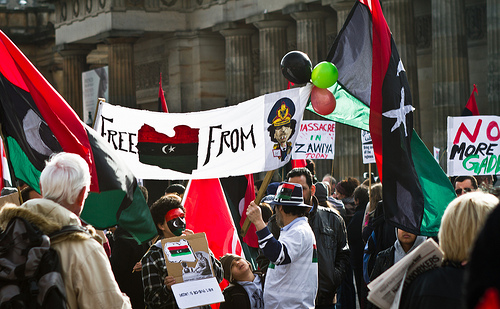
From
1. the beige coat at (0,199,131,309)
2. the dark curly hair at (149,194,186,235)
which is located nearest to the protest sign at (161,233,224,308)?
the dark curly hair at (149,194,186,235)

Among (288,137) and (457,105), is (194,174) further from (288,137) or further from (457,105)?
(457,105)

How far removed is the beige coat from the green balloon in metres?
2.48

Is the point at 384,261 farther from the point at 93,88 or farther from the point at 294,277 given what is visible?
the point at 93,88

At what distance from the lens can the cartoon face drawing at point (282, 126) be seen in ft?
19.6

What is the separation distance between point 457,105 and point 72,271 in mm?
17976

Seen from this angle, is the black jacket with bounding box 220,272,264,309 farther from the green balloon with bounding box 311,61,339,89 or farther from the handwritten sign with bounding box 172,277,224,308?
the green balloon with bounding box 311,61,339,89

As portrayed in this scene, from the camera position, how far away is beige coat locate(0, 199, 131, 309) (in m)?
3.58

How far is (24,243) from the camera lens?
11.4 feet

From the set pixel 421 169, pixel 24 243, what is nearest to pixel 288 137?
pixel 421 169

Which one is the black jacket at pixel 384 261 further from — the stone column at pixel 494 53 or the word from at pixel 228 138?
the stone column at pixel 494 53

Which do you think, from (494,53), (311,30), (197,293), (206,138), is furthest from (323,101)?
(311,30)

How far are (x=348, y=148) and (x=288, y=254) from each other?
19.5 meters

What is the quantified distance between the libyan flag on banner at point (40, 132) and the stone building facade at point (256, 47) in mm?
15600

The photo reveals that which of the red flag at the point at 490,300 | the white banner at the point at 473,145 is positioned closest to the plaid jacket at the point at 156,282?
the red flag at the point at 490,300
